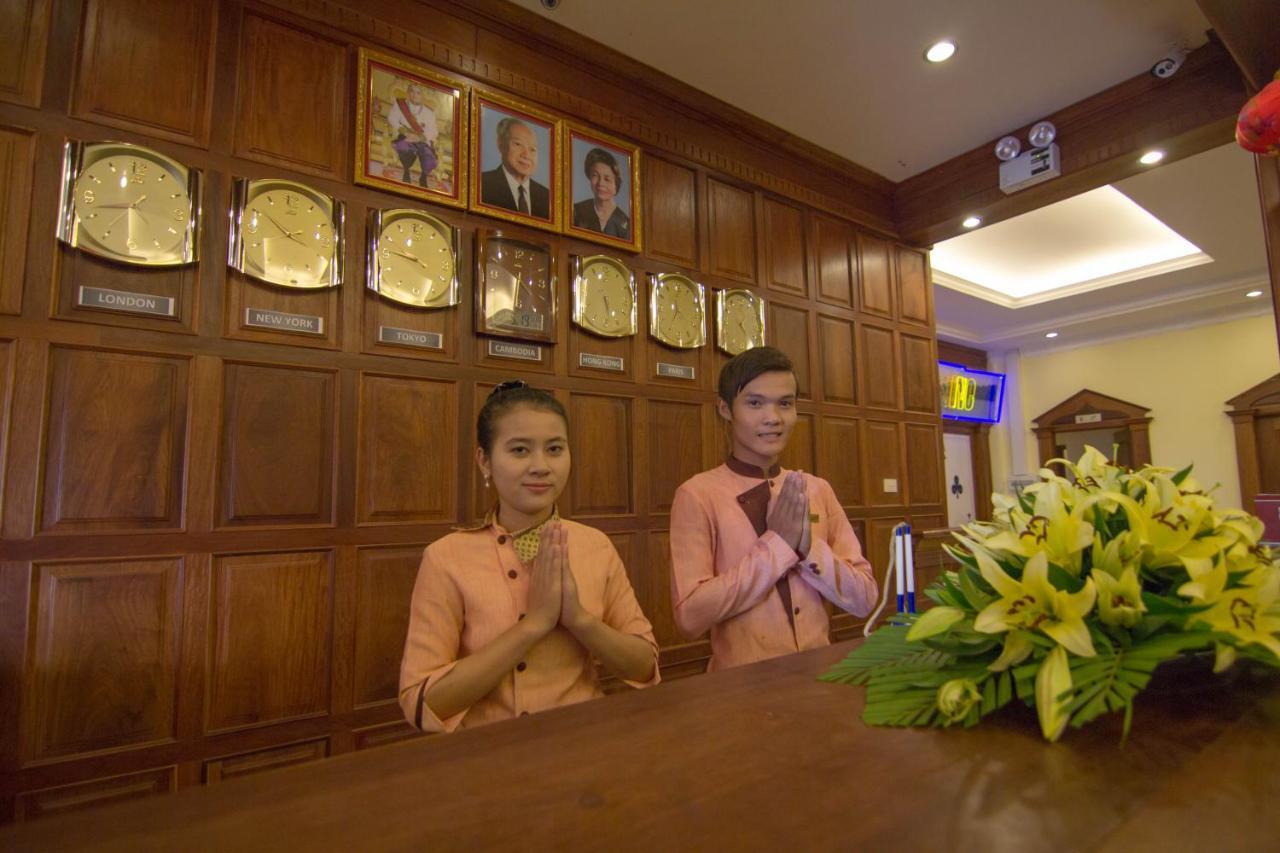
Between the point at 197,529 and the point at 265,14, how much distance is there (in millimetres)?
2079

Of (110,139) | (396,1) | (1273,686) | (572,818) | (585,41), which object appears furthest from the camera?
(585,41)

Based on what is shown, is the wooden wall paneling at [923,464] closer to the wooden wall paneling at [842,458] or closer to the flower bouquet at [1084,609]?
the wooden wall paneling at [842,458]

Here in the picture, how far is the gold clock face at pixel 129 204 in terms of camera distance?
2123 millimetres

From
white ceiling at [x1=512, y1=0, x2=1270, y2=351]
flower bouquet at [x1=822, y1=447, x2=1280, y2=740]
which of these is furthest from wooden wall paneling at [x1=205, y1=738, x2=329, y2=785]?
white ceiling at [x1=512, y1=0, x2=1270, y2=351]

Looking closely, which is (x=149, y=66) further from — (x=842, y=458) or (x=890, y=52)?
(x=842, y=458)

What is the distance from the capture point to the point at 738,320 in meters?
3.87

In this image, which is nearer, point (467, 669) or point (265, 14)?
point (467, 669)

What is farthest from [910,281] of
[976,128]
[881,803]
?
[881,803]

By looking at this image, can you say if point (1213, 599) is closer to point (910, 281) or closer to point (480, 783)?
point (480, 783)

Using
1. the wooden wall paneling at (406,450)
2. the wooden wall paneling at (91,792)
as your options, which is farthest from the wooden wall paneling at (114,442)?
the wooden wall paneling at (91,792)

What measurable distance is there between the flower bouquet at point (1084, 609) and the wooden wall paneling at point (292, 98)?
9.37 ft

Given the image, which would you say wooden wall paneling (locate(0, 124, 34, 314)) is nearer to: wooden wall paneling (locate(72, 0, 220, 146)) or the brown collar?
wooden wall paneling (locate(72, 0, 220, 146))

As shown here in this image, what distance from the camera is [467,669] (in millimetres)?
1168

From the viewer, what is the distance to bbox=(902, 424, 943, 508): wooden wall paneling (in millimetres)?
4764
